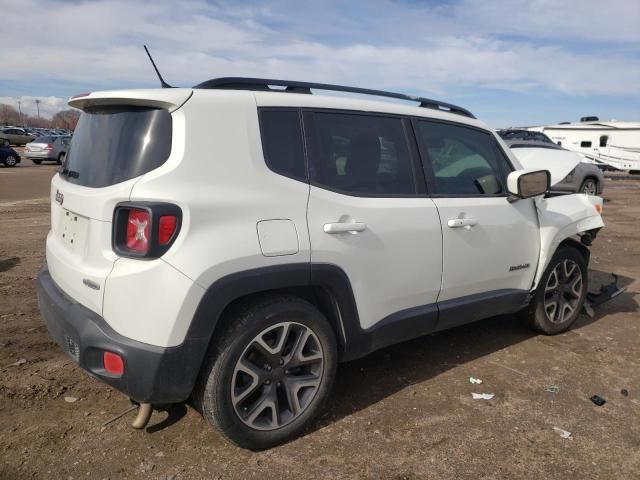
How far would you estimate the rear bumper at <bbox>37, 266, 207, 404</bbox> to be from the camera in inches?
92.8

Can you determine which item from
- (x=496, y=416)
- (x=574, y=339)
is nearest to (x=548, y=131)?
(x=574, y=339)

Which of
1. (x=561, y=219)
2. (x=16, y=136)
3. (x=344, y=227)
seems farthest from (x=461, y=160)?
(x=16, y=136)

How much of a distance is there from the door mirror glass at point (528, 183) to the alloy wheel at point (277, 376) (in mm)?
1858

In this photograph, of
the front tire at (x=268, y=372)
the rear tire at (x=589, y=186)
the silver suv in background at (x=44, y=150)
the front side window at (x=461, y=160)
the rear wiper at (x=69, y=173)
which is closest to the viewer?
the front tire at (x=268, y=372)

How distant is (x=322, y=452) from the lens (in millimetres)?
2777

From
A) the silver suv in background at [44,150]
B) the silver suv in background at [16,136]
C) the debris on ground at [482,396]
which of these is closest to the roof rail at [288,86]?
the debris on ground at [482,396]

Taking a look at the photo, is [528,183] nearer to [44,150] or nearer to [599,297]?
[599,297]

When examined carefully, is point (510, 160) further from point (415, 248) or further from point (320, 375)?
point (320, 375)

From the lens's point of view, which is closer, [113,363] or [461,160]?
[113,363]

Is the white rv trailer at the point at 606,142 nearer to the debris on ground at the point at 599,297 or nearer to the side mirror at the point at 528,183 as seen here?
the debris on ground at the point at 599,297

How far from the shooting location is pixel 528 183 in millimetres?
3719

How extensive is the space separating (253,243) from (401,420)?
144 cm

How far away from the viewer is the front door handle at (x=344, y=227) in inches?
109

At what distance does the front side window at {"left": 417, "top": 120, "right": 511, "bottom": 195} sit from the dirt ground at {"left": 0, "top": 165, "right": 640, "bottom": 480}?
4.33 ft
